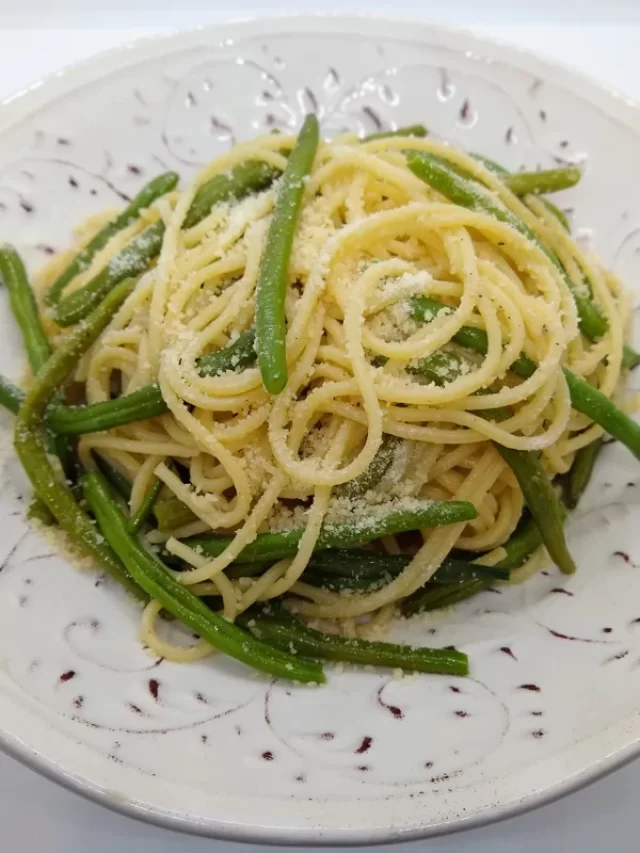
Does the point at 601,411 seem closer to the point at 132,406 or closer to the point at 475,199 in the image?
the point at 475,199

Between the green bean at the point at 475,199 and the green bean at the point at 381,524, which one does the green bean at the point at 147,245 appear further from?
the green bean at the point at 381,524

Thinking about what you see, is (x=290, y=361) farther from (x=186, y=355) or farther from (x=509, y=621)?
(x=509, y=621)

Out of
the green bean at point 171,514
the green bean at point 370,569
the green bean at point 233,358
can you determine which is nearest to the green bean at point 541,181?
the green bean at point 233,358

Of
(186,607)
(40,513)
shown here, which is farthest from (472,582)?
(40,513)

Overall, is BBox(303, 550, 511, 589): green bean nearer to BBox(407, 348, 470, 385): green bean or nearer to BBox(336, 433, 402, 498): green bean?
BBox(336, 433, 402, 498): green bean

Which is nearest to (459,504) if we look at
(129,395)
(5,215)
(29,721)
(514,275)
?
(514,275)

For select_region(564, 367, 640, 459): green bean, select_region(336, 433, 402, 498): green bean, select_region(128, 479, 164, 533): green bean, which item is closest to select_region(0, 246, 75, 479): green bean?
select_region(128, 479, 164, 533): green bean
